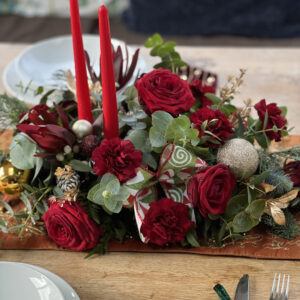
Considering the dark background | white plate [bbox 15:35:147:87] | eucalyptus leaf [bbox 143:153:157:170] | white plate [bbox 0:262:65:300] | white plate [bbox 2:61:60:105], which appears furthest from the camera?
the dark background

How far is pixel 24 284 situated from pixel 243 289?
10.5 inches

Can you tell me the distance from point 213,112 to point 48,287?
0.32 m

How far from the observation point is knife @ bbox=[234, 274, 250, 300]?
0.55 meters

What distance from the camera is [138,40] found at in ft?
7.11

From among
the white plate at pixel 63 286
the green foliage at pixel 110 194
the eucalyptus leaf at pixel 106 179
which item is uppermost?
the eucalyptus leaf at pixel 106 179

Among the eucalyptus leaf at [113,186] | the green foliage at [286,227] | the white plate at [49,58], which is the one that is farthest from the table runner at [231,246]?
the white plate at [49,58]

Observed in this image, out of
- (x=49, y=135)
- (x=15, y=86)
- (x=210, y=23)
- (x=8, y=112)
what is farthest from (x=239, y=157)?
(x=210, y=23)

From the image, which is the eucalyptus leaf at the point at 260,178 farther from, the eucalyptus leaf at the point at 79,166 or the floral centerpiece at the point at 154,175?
the eucalyptus leaf at the point at 79,166

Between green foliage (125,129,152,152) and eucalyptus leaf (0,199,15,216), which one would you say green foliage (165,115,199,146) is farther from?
eucalyptus leaf (0,199,15,216)

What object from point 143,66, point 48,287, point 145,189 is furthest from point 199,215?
point 143,66

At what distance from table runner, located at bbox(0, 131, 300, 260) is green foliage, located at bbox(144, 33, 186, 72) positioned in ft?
1.03

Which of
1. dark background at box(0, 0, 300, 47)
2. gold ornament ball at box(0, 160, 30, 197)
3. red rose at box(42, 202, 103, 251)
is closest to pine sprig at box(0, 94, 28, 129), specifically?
gold ornament ball at box(0, 160, 30, 197)

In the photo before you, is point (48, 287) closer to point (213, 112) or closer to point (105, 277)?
point (105, 277)

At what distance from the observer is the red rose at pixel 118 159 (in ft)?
1.91
